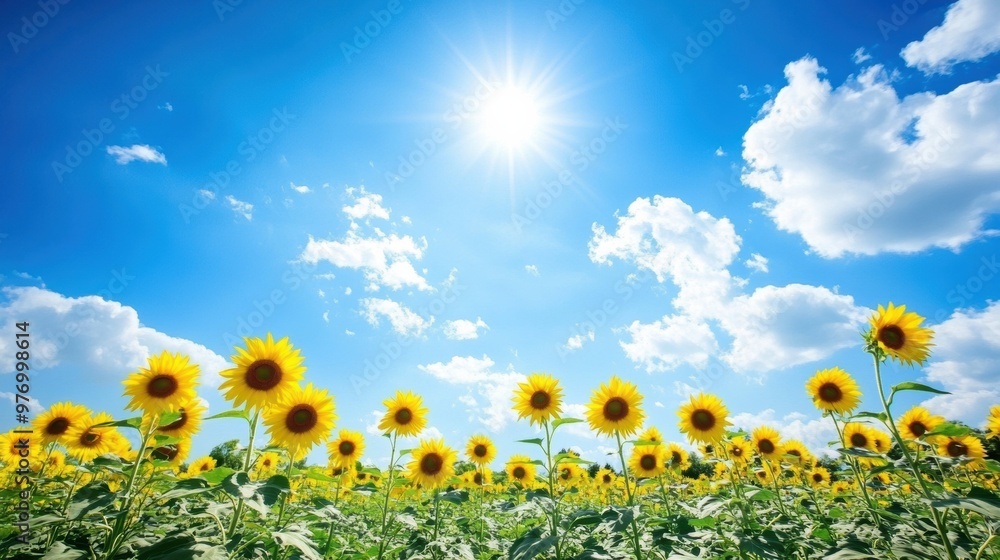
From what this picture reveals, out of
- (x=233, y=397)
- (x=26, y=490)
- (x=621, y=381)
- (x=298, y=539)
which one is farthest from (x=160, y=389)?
(x=621, y=381)

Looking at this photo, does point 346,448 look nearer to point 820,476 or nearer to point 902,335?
point 902,335

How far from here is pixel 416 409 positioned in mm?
7316

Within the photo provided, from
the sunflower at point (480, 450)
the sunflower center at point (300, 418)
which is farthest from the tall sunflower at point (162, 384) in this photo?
the sunflower at point (480, 450)

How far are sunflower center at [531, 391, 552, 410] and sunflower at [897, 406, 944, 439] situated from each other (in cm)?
649

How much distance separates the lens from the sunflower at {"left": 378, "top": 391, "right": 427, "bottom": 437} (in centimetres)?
715

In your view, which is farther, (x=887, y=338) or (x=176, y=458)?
(x=176, y=458)

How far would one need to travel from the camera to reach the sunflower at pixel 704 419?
671cm

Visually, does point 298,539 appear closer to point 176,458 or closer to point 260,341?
point 260,341

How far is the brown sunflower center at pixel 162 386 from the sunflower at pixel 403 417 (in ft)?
11.1

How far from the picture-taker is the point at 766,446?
8.76m

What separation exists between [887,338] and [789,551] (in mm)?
2720

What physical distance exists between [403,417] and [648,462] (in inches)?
204

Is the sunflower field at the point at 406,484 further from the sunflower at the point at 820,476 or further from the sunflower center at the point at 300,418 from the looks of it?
the sunflower at the point at 820,476

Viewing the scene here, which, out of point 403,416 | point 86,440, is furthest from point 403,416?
point 86,440
